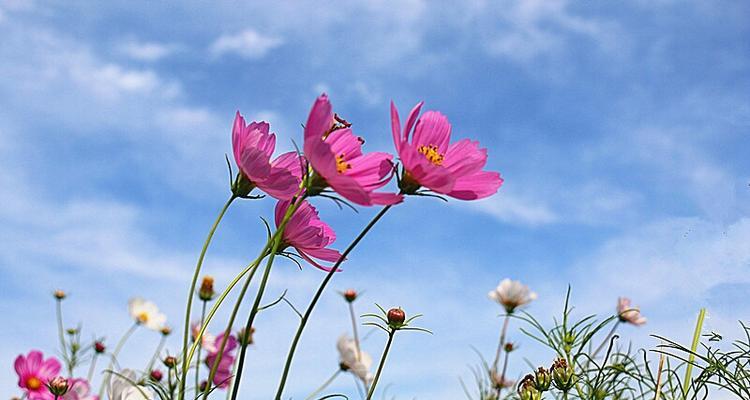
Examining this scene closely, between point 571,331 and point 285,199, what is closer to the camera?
point 285,199

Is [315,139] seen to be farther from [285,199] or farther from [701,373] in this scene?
[701,373]

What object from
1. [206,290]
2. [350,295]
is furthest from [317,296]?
[350,295]

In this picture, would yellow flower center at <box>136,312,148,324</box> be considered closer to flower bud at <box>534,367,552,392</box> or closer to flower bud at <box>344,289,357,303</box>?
flower bud at <box>344,289,357,303</box>

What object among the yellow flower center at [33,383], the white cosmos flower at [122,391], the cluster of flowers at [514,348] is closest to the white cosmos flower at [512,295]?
the cluster of flowers at [514,348]

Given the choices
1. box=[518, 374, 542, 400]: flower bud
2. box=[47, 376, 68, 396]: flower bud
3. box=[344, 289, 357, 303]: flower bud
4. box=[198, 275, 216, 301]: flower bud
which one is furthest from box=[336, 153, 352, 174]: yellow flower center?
box=[344, 289, 357, 303]: flower bud

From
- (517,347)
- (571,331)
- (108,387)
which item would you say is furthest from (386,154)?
(517,347)

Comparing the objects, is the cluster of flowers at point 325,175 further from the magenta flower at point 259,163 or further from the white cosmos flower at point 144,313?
the white cosmos flower at point 144,313
